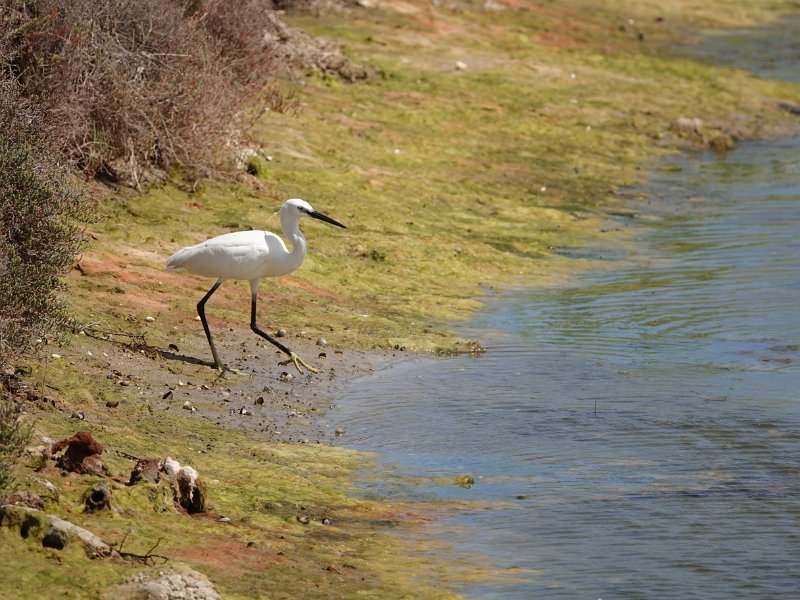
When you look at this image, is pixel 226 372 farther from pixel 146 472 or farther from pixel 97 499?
pixel 97 499

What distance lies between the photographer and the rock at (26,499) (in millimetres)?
5973

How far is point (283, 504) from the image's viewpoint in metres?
7.37

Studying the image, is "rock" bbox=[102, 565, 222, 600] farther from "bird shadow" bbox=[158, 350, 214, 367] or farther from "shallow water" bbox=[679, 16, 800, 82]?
"shallow water" bbox=[679, 16, 800, 82]

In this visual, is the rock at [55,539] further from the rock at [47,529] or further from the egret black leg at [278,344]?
the egret black leg at [278,344]

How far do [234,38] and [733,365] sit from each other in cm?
750

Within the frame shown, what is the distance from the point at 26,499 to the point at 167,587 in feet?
3.13

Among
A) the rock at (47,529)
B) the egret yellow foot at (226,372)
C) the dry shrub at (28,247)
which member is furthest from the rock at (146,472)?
the egret yellow foot at (226,372)

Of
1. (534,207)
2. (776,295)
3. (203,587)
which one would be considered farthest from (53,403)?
(534,207)

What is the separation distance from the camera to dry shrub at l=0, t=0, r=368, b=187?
12094 millimetres

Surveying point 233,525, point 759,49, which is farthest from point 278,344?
point 759,49

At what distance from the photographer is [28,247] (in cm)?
803

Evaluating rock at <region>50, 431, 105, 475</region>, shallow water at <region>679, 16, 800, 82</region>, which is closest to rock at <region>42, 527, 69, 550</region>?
rock at <region>50, 431, 105, 475</region>

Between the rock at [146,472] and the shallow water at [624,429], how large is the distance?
1.49 m

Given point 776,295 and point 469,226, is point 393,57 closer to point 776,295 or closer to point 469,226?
point 469,226
